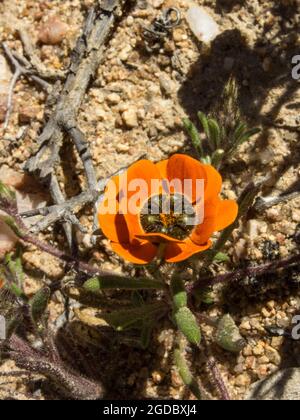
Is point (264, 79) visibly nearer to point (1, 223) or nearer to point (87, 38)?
point (87, 38)

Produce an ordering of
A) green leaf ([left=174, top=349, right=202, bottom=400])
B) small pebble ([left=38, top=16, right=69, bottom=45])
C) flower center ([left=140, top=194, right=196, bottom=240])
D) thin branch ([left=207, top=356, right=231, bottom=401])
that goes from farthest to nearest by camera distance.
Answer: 1. small pebble ([left=38, top=16, right=69, bottom=45])
2. thin branch ([left=207, top=356, right=231, bottom=401])
3. green leaf ([left=174, top=349, right=202, bottom=400])
4. flower center ([left=140, top=194, right=196, bottom=240])

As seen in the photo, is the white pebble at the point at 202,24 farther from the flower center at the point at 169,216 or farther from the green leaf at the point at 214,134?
the flower center at the point at 169,216

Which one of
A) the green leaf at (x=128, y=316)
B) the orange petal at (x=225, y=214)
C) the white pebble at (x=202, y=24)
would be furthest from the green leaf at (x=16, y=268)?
the white pebble at (x=202, y=24)

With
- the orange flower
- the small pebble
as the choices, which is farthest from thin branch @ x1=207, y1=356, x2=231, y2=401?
the small pebble

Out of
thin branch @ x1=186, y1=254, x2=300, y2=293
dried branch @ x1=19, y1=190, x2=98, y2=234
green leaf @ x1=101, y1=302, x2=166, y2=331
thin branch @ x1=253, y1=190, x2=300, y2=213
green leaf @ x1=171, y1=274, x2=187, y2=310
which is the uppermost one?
dried branch @ x1=19, y1=190, x2=98, y2=234

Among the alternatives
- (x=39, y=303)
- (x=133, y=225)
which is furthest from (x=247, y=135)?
(x=39, y=303)

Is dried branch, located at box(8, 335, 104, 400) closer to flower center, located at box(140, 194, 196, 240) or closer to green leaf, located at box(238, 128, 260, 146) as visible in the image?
flower center, located at box(140, 194, 196, 240)

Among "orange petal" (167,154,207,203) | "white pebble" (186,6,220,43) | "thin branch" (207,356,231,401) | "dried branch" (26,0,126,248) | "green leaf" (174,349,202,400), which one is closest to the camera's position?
"orange petal" (167,154,207,203)

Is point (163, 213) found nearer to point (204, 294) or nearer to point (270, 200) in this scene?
point (204, 294)
